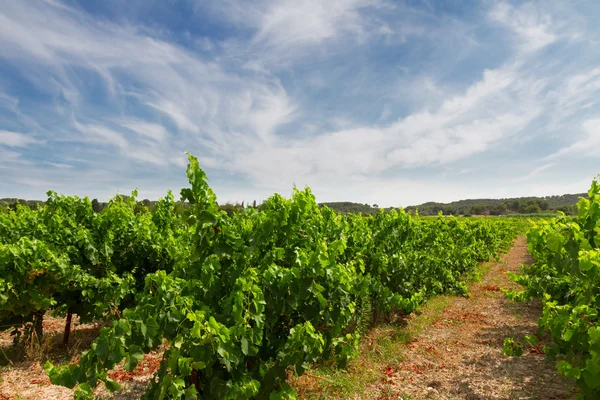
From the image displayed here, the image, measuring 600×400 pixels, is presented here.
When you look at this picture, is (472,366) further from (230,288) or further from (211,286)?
(211,286)

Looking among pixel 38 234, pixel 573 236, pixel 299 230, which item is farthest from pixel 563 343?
pixel 38 234

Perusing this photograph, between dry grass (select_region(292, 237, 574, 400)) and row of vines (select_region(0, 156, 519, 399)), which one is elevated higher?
row of vines (select_region(0, 156, 519, 399))

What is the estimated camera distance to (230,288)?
358cm

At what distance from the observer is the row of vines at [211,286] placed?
2.74m

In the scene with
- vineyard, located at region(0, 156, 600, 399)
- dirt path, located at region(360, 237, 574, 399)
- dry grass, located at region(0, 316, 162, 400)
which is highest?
vineyard, located at region(0, 156, 600, 399)

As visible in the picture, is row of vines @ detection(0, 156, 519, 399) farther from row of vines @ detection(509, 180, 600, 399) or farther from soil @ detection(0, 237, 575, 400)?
row of vines @ detection(509, 180, 600, 399)

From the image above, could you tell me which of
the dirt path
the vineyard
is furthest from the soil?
the vineyard

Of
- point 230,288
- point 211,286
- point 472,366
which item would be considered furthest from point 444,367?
Answer: point 211,286

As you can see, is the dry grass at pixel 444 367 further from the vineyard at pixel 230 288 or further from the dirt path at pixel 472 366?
the vineyard at pixel 230 288

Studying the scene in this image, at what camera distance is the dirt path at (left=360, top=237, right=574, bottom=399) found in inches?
186

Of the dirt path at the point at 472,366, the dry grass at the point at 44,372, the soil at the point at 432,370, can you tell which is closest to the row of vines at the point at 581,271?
the dirt path at the point at 472,366

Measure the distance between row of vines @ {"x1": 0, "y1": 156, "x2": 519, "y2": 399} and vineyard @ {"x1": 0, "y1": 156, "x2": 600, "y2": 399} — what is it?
0.01 meters

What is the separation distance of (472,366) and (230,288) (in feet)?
14.4

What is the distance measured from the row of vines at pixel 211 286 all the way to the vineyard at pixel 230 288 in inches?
0.6
